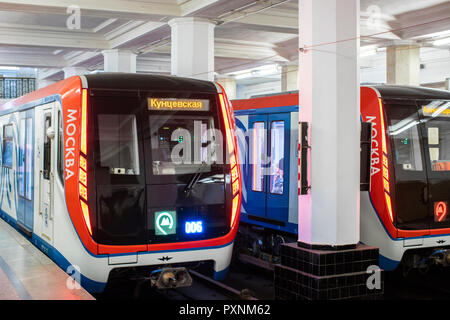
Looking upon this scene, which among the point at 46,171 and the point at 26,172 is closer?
the point at 46,171

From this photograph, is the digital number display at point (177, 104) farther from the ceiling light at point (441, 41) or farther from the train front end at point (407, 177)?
the ceiling light at point (441, 41)

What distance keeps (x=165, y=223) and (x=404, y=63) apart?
1322 cm

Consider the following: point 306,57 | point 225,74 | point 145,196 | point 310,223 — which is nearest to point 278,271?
point 310,223

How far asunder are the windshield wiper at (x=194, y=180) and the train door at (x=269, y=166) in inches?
109

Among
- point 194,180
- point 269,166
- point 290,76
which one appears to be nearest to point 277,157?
point 269,166

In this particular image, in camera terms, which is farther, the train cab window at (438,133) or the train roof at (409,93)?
the train cab window at (438,133)

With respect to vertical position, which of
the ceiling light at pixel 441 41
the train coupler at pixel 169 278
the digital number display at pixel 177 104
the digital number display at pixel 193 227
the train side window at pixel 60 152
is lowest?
the train coupler at pixel 169 278

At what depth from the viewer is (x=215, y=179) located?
26.0ft

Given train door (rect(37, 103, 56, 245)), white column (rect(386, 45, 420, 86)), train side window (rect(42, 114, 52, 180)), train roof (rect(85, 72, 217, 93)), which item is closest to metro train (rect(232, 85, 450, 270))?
train roof (rect(85, 72, 217, 93))

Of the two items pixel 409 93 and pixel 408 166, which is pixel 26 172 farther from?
pixel 409 93

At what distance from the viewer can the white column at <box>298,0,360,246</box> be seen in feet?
25.7

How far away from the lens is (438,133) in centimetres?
937

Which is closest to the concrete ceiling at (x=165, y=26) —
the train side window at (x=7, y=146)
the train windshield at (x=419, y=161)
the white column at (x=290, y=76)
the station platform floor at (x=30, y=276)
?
the white column at (x=290, y=76)

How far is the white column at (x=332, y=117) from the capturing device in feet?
25.7
